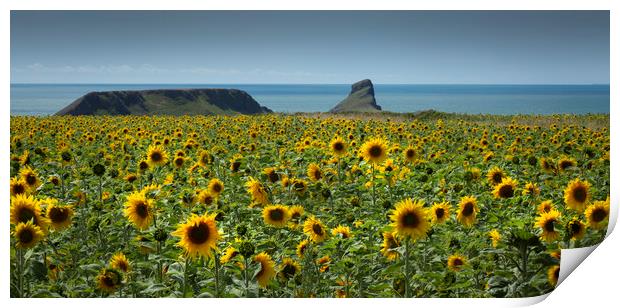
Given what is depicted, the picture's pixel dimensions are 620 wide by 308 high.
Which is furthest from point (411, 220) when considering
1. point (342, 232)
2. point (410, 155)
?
point (410, 155)

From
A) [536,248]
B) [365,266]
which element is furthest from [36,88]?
[536,248]

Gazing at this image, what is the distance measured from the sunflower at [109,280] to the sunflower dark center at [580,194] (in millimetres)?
3092

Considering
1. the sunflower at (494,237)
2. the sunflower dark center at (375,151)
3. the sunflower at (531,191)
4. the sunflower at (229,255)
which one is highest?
the sunflower dark center at (375,151)

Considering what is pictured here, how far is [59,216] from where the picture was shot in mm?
3812

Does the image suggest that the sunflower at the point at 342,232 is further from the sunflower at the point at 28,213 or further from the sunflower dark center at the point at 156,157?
the sunflower dark center at the point at 156,157

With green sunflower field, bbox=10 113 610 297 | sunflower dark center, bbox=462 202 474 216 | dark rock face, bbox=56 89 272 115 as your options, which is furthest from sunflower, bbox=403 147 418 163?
sunflower dark center, bbox=462 202 474 216

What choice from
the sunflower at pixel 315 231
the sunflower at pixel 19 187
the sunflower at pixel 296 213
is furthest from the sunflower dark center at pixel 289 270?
the sunflower at pixel 19 187

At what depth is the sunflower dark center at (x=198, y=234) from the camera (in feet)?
10.7

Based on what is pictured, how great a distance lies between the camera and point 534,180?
5176 mm

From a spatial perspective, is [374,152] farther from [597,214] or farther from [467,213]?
[597,214]

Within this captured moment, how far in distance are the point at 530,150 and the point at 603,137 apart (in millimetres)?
714

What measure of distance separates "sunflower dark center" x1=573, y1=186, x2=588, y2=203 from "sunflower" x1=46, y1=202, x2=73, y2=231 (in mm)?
3405

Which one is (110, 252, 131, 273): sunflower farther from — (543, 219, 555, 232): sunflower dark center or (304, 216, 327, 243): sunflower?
(543, 219, 555, 232): sunflower dark center
